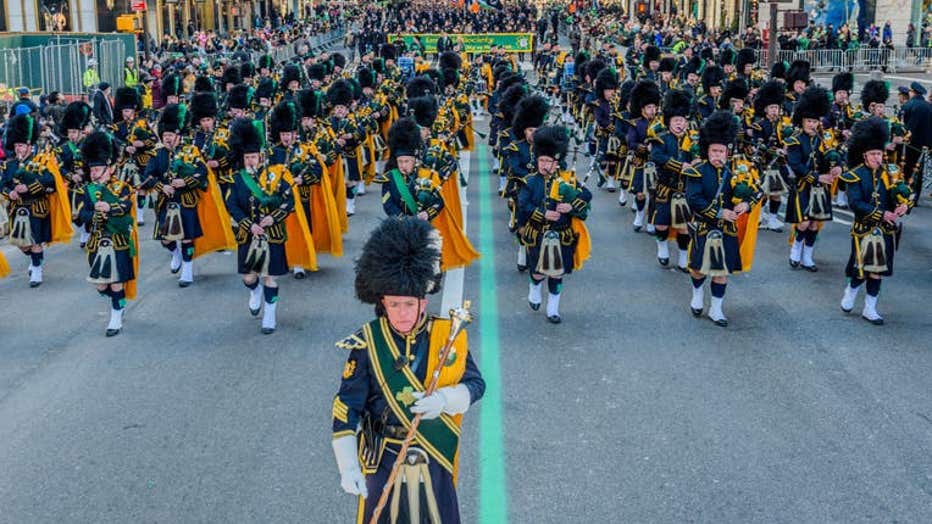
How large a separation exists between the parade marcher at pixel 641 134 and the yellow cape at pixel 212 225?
16.7ft

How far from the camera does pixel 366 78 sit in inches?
814

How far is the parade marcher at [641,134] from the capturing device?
45.9 feet

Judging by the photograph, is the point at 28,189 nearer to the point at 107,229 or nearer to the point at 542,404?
Answer: the point at 107,229

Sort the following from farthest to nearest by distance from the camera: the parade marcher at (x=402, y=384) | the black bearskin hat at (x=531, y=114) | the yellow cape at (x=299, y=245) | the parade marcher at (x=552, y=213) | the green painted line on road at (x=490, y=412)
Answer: the black bearskin hat at (x=531, y=114)
the yellow cape at (x=299, y=245)
the parade marcher at (x=552, y=213)
the green painted line on road at (x=490, y=412)
the parade marcher at (x=402, y=384)

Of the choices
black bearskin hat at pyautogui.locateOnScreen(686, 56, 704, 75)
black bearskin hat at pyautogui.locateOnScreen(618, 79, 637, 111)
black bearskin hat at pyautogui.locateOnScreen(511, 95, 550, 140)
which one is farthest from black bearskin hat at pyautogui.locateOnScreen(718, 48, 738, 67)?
black bearskin hat at pyautogui.locateOnScreen(511, 95, 550, 140)

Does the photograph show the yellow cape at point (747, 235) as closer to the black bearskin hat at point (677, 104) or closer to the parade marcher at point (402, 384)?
the black bearskin hat at point (677, 104)

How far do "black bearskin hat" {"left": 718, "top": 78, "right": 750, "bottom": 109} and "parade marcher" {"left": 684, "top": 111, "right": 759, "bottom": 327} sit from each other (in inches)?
245

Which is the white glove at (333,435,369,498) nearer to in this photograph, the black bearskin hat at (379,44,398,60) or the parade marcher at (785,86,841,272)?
the parade marcher at (785,86,841,272)

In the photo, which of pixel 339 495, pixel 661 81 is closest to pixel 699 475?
pixel 339 495

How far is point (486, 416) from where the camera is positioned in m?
7.50

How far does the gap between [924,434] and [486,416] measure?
111 inches

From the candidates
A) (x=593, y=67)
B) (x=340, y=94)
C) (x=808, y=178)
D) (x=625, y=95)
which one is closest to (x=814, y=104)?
(x=808, y=178)

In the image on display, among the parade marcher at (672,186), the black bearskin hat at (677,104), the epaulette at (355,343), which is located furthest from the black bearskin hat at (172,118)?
the epaulette at (355,343)

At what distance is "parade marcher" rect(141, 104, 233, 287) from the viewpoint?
38.9 feet
